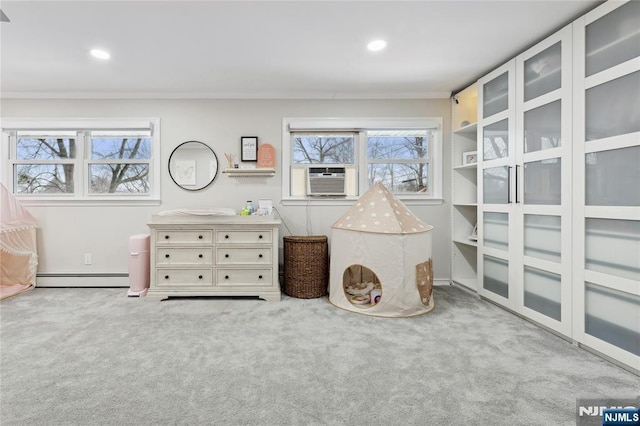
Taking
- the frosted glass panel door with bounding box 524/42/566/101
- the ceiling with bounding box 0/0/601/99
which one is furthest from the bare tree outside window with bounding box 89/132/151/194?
the frosted glass panel door with bounding box 524/42/566/101

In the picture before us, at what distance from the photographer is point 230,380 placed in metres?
1.80

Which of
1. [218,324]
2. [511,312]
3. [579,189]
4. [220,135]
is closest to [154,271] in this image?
[218,324]

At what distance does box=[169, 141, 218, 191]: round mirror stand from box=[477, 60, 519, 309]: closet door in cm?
306

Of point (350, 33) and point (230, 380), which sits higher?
point (350, 33)

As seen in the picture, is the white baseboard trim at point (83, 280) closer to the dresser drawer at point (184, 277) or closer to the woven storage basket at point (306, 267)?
the dresser drawer at point (184, 277)

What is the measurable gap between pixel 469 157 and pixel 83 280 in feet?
16.1

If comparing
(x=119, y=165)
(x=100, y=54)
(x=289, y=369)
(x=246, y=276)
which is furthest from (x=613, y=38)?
(x=119, y=165)

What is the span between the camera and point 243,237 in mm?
3342

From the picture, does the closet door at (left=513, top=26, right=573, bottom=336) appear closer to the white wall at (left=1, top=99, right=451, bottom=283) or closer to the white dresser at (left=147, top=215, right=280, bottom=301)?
the white wall at (left=1, top=99, right=451, bottom=283)

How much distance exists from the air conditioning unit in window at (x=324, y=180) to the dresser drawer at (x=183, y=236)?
1311 mm

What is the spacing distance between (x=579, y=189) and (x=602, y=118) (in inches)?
18.5

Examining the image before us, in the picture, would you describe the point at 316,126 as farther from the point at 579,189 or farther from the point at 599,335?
the point at 599,335

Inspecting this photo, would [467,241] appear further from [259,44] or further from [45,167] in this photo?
[45,167]

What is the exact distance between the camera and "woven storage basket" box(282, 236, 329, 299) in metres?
3.36
